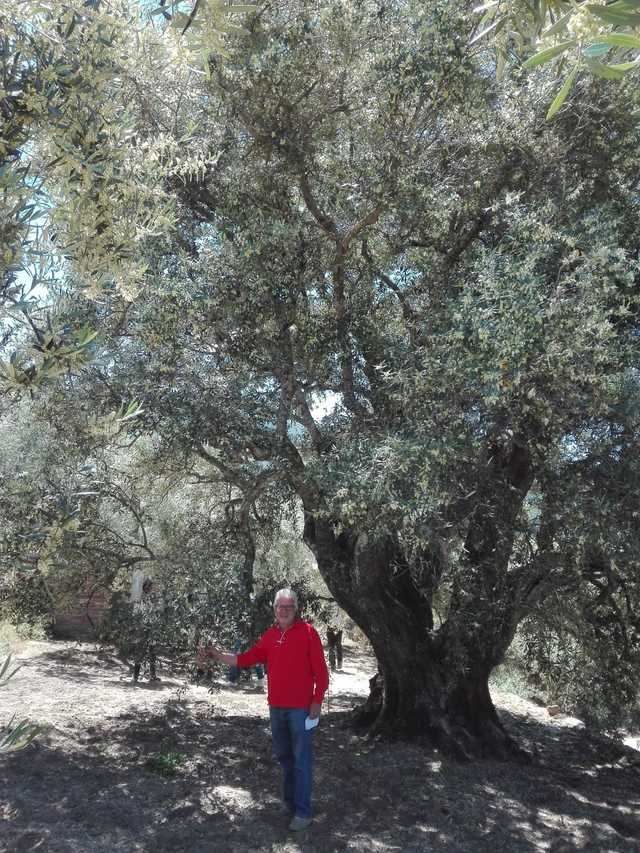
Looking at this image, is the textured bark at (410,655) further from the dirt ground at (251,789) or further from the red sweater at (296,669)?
the red sweater at (296,669)

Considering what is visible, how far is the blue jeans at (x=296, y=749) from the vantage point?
5574 mm

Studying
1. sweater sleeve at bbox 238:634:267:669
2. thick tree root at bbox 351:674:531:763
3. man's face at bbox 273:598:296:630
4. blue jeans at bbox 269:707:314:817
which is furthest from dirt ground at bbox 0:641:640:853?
man's face at bbox 273:598:296:630

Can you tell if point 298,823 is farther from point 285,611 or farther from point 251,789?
point 285,611

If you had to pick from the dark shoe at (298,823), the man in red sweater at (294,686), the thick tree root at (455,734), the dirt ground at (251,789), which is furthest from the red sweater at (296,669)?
the thick tree root at (455,734)

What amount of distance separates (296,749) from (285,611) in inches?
37.4

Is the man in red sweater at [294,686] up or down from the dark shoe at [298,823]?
up

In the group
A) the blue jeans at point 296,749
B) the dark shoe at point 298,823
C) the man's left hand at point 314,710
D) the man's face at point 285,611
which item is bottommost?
the dark shoe at point 298,823

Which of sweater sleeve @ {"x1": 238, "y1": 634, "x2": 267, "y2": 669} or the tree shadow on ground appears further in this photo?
sweater sleeve @ {"x1": 238, "y1": 634, "x2": 267, "y2": 669}

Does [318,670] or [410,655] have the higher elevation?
[410,655]

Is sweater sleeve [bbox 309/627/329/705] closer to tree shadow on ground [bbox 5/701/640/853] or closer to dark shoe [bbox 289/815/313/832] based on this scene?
dark shoe [bbox 289/815/313/832]

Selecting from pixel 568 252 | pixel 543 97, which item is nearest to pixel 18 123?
pixel 568 252

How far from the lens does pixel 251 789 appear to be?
6777 millimetres

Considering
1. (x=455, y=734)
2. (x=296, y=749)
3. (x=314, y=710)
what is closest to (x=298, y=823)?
(x=296, y=749)

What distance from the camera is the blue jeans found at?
5574 millimetres
